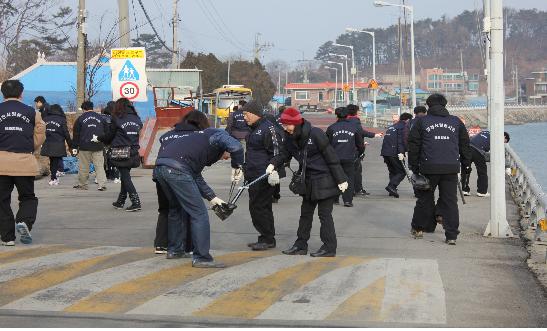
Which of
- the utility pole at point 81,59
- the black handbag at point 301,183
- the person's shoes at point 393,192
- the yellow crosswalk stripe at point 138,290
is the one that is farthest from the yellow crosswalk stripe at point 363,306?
the utility pole at point 81,59

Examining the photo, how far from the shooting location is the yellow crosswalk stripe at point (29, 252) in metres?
10.1

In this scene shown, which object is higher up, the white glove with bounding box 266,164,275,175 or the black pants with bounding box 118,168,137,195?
the white glove with bounding box 266,164,275,175

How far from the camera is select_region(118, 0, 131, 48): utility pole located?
2505 centimetres

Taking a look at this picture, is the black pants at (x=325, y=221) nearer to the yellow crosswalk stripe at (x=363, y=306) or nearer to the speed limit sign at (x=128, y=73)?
the yellow crosswalk stripe at (x=363, y=306)

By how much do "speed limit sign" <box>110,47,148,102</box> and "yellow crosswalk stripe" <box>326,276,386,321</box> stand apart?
556 inches

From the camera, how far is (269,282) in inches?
345

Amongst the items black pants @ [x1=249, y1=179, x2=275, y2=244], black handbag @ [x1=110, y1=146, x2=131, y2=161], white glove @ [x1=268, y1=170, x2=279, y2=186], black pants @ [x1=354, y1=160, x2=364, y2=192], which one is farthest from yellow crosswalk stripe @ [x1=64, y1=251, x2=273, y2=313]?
black pants @ [x1=354, y1=160, x2=364, y2=192]

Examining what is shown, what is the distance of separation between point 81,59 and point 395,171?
11.1 meters

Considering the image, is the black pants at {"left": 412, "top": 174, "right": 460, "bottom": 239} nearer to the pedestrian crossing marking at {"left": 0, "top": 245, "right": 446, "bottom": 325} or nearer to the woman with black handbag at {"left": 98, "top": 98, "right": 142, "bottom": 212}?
the pedestrian crossing marking at {"left": 0, "top": 245, "right": 446, "bottom": 325}

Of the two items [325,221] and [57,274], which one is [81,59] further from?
[57,274]

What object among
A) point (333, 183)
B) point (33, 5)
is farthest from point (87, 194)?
point (33, 5)

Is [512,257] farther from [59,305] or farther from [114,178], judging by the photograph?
[114,178]

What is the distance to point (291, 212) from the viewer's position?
15492mm

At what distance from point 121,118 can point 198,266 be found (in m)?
5.95
